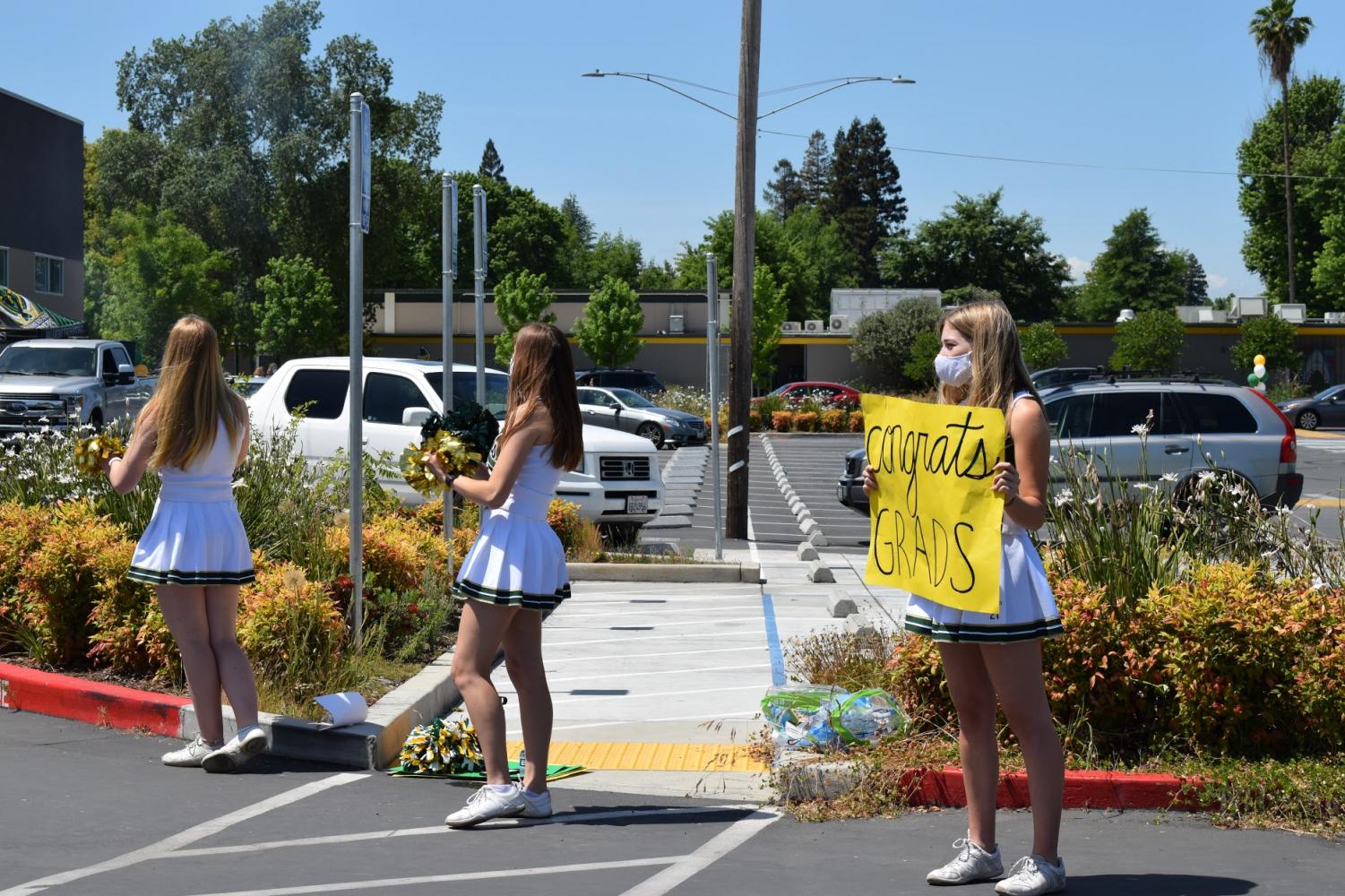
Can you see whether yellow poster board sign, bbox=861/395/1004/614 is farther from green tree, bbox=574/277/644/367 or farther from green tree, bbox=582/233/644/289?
green tree, bbox=582/233/644/289

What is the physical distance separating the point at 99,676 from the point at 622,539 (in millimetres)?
7985

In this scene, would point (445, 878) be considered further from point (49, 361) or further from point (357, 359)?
point (49, 361)

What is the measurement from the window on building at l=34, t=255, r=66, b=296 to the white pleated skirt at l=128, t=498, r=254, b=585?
43340 millimetres

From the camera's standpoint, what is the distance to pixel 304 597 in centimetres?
766

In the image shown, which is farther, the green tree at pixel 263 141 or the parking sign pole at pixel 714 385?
the green tree at pixel 263 141

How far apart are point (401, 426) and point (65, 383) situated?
45.3 feet

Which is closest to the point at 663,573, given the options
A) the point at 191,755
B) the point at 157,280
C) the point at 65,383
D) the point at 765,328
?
the point at 191,755

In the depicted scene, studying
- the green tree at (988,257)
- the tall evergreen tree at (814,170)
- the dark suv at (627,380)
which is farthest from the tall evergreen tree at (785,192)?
the dark suv at (627,380)

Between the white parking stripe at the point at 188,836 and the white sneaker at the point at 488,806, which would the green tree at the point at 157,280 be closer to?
the white parking stripe at the point at 188,836

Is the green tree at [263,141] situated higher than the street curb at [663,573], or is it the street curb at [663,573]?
the green tree at [263,141]

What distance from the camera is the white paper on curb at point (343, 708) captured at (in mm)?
6750

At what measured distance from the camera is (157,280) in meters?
60.4

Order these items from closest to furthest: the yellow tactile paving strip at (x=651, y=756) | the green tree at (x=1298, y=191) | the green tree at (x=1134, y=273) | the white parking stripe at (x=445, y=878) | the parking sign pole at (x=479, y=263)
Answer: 1. the white parking stripe at (x=445, y=878)
2. the yellow tactile paving strip at (x=651, y=756)
3. the parking sign pole at (x=479, y=263)
4. the green tree at (x=1298, y=191)
5. the green tree at (x=1134, y=273)

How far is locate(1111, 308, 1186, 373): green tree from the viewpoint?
5775 centimetres
